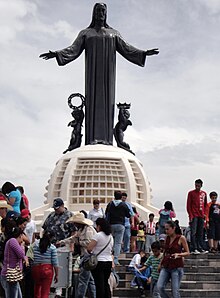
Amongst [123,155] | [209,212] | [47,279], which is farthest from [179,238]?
[123,155]

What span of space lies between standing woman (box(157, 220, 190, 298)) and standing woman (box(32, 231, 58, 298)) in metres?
1.74

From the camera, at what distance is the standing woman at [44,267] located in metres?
9.20

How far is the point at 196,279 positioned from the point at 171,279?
2.53m

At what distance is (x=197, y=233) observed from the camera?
14.1 meters

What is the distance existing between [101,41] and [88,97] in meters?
3.06

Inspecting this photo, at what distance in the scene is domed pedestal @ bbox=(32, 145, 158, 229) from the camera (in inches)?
1202

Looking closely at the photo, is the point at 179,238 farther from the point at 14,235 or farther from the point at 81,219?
the point at 14,235

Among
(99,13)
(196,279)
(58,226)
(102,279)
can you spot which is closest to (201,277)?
(196,279)

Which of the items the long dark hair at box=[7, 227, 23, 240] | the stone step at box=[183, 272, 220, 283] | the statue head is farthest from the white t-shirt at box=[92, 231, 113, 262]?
the statue head

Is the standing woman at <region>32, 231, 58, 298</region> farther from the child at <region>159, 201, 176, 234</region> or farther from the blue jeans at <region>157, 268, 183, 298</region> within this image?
the child at <region>159, 201, 176, 234</region>

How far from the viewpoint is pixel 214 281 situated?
39.7 feet

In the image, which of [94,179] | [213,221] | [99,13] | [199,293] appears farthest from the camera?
[99,13]

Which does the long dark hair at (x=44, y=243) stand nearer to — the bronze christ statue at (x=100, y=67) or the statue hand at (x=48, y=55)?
the statue hand at (x=48, y=55)

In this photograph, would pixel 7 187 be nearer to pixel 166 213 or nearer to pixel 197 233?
pixel 166 213
